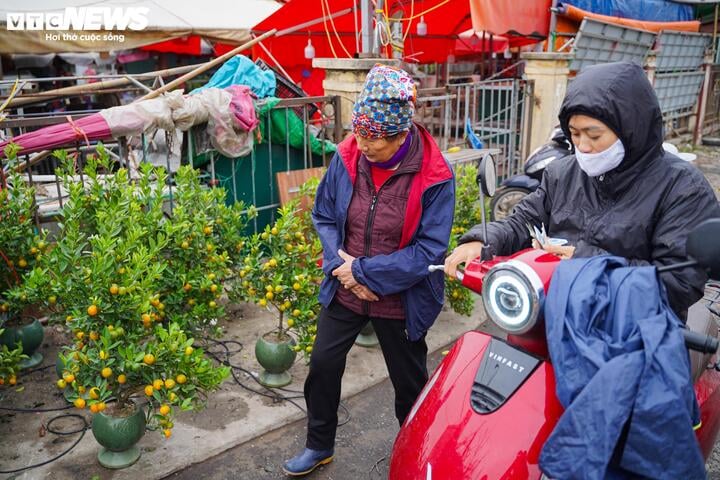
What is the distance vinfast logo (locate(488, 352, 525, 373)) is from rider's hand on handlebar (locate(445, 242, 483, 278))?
299 mm

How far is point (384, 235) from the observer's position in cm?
268

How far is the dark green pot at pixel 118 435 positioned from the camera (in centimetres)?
297

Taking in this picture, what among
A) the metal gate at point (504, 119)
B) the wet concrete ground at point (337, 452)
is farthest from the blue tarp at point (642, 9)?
the wet concrete ground at point (337, 452)

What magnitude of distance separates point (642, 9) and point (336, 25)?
633 cm

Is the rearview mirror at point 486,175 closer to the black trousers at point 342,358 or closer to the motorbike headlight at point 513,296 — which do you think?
the motorbike headlight at point 513,296

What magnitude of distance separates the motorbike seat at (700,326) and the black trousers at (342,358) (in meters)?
1.09

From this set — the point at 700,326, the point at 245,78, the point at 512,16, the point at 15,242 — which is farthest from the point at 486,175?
the point at 512,16

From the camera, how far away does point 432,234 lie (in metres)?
2.65

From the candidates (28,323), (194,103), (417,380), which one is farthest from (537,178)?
(28,323)

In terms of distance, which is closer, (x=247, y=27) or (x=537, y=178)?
(x=537, y=178)

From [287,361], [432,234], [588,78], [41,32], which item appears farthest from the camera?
[41,32]

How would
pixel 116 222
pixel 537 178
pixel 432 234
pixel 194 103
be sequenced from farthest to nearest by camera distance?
pixel 537 178 → pixel 194 103 → pixel 116 222 → pixel 432 234

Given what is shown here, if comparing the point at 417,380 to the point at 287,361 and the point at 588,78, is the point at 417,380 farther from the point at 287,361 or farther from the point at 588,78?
the point at 588,78

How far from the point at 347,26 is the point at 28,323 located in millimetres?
8481
